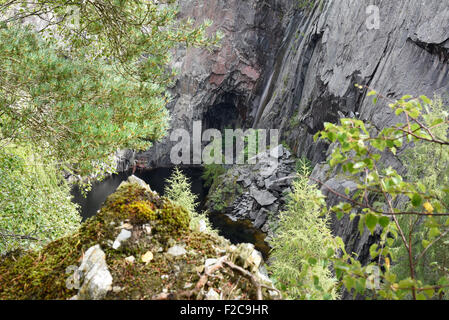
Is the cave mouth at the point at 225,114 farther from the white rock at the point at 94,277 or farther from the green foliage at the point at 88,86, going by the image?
the white rock at the point at 94,277

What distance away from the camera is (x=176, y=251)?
6.73 feet

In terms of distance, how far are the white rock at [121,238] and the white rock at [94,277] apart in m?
0.10

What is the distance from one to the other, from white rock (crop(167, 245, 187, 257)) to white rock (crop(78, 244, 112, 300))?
43 cm

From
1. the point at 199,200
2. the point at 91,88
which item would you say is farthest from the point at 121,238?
the point at 199,200

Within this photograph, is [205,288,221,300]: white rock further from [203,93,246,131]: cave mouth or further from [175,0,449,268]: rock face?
[203,93,246,131]: cave mouth

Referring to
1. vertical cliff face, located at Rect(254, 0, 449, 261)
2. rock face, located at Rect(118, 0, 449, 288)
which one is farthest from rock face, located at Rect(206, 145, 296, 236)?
vertical cliff face, located at Rect(254, 0, 449, 261)

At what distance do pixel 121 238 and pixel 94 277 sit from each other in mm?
356

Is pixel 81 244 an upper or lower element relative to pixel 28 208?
upper

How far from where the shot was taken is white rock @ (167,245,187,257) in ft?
6.66

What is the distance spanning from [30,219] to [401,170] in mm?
10914

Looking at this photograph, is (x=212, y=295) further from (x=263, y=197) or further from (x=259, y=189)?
(x=259, y=189)

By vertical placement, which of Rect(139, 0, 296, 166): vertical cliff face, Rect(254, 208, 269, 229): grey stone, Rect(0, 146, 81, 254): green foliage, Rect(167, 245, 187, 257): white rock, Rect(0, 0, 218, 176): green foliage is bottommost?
Rect(254, 208, 269, 229): grey stone

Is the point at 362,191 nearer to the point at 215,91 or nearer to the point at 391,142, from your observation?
the point at 391,142
